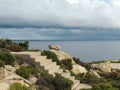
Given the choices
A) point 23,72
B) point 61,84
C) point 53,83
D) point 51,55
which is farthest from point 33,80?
point 51,55

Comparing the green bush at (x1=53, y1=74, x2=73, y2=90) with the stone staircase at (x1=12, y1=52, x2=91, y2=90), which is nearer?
the green bush at (x1=53, y1=74, x2=73, y2=90)

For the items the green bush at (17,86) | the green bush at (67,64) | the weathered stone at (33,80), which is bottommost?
the green bush at (67,64)

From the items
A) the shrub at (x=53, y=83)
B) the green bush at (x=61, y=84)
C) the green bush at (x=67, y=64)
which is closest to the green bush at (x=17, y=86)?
the shrub at (x=53, y=83)

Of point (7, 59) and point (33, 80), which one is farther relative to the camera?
point (7, 59)

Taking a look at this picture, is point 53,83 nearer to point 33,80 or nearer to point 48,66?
point 33,80

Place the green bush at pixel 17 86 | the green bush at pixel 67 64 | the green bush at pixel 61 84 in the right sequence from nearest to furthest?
the green bush at pixel 17 86
the green bush at pixel 61 84
the green bush at pixel 67 64

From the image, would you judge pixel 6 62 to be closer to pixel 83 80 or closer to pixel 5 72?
pixel 5 72

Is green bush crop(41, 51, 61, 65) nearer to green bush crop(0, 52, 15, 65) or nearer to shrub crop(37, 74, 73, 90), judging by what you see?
green bush crop(0, 52, 15, 65)

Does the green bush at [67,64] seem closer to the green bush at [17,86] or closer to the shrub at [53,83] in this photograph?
the shrub at [53,83]

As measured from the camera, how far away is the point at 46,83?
81.0ft

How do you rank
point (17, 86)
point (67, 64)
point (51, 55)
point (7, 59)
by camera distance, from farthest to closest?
1. point (67, 64)
2. point (51, 55)
3. point (7, 59)
4. point (17, 86)

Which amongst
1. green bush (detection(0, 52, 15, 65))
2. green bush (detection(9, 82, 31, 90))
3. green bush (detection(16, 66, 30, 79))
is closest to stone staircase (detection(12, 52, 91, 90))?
green bush (detection(0, 52, 15, 65))

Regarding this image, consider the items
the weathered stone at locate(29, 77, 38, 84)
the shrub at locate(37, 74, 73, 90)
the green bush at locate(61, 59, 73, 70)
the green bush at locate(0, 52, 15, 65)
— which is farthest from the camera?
the green bush at locate(61, 59, 73, 70)

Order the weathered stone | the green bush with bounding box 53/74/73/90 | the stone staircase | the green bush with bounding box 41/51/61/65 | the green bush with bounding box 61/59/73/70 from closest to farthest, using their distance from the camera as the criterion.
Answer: the weathered stone < the green bush with bounding box 53/74/73/90 < the stone staircase < the green bush with bounding box 41/51/61/65 < the green bush with bounding box 61/59/73/70
